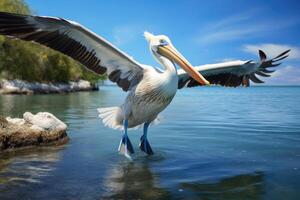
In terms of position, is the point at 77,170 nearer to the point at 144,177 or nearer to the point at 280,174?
the point at 144,177

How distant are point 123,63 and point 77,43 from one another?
2.68ft

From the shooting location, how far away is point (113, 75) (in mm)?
7188

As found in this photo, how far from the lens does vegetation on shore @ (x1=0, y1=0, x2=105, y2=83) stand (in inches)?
1508

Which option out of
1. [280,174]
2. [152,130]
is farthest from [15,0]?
[280,174]

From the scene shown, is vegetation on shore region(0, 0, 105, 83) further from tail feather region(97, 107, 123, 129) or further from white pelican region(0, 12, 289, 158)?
white pelican region(0, 12, 289, 158)

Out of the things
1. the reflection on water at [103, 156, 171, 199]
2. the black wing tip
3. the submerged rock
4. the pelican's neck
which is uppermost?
the black wing tip

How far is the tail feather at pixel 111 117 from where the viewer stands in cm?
757

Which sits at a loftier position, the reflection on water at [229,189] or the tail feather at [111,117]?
the tail feather at [111,117]

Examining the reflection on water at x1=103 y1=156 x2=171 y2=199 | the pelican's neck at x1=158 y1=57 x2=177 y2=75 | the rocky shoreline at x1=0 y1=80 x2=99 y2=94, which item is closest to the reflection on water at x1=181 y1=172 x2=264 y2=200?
the reflection on water at x1=103 y1=156 x2=171 y2=199

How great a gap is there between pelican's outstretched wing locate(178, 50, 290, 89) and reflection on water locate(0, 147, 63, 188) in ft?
8.84

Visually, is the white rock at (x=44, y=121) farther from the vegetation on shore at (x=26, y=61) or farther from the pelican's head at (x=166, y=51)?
the vegetation on shore at (x=26, y=61)

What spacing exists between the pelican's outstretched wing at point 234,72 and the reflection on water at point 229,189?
2605mm

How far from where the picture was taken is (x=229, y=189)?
16.8ft

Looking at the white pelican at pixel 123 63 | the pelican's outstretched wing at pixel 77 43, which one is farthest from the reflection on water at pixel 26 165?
the pelican's outstretched wing at pixel 77 43
